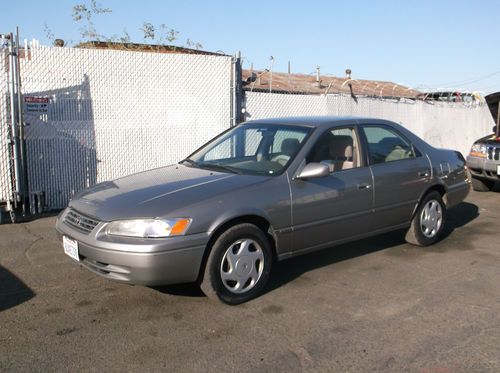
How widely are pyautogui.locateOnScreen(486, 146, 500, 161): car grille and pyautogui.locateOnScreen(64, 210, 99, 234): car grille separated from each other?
Result: 785 cm

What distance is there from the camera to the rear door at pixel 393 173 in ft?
17.4

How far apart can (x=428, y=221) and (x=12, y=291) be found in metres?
4.45

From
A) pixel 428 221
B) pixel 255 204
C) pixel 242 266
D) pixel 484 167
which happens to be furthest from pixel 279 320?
pixel 484 167

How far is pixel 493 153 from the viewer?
943 cm

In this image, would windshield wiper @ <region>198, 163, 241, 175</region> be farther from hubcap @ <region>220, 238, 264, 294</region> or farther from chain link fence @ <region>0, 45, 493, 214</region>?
chain link fence @ <region>0, 45, 493, 214</region>

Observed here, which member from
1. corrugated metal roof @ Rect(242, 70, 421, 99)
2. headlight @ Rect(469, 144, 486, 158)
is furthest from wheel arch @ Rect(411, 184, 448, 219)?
corrugated metal roof @ Rect(242, 70, 421, 99)

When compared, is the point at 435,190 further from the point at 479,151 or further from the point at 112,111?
the point at 112,111

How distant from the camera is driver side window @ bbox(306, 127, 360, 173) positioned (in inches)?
192

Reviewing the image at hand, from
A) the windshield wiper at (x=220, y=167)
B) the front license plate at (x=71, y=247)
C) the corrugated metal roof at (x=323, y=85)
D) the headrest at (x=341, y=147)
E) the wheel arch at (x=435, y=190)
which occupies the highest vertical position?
the corrugated metal roof at (x=323, y=85)

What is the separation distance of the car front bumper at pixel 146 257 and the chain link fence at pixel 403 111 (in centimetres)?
582

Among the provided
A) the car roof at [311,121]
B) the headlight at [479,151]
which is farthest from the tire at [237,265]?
the headlight at [479,151]

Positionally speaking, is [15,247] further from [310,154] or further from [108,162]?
[310,154]

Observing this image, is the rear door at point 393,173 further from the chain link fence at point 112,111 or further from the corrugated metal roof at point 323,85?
the corrugated metal roof at point 323,85

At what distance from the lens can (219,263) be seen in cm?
404
